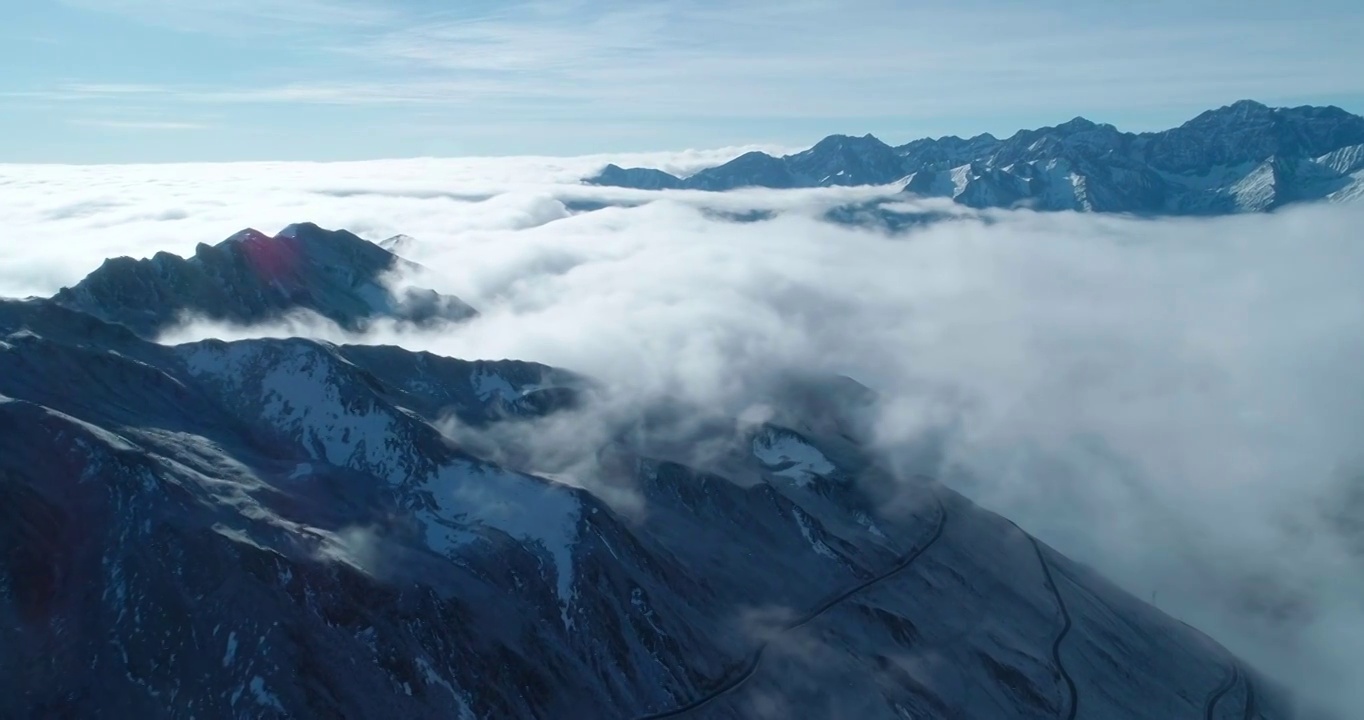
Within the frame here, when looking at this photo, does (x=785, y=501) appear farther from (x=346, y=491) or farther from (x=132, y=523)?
(x=132, y=523)

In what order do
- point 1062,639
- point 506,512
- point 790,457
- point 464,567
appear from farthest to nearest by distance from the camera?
point 790,457 → point 1062,639 → point 506,512 → point 464,567

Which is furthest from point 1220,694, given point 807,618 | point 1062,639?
point 807,618

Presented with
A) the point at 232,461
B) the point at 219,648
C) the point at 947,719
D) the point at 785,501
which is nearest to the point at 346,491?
the point at 232,461

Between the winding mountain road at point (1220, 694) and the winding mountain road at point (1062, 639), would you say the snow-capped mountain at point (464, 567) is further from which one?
the winding mountain road at point (1220, 694)

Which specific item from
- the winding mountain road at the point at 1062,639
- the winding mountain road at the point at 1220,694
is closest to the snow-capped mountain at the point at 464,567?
the winding mountain road at the point at 1062,639

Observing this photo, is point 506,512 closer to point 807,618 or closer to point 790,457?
point 807,618

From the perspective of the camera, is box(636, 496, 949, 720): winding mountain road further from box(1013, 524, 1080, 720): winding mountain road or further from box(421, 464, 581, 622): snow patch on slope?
box(421, 464, 581, 622): snow patch on slope
